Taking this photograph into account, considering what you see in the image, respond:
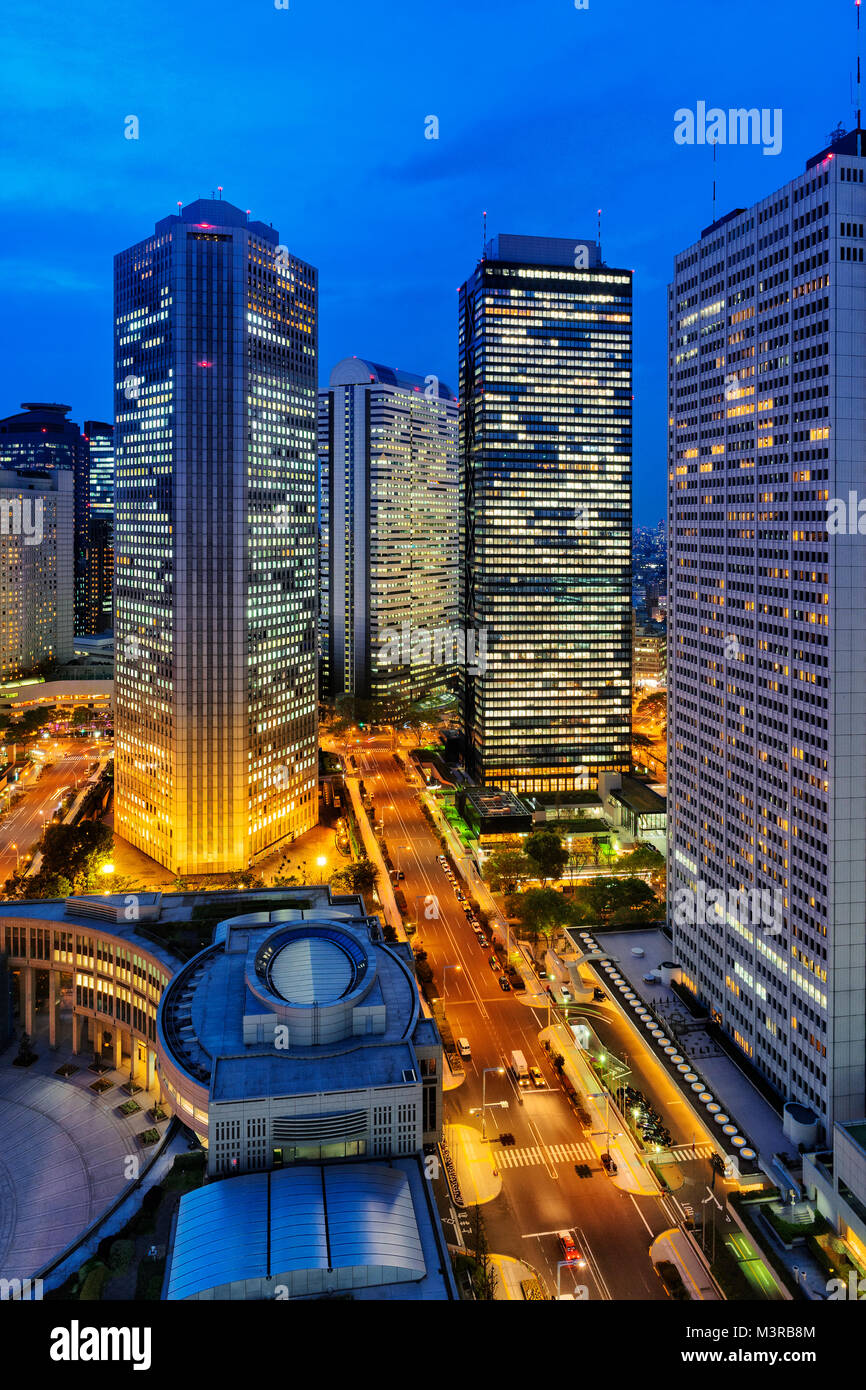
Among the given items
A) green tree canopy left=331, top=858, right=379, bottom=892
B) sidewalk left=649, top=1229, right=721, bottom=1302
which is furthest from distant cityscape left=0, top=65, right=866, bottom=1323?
green tree canopy left=331, top=858, right=379, bottom=892

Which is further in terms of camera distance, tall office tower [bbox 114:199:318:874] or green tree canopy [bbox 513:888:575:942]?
tall office tower [bbox 114:199:318:874]

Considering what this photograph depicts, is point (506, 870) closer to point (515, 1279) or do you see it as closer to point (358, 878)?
point (358, 878)

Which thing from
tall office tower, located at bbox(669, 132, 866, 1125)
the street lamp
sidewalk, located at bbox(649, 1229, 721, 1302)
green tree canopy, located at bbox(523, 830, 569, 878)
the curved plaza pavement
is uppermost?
tall office tower, located at bbox(669, 132, 866, 1125)

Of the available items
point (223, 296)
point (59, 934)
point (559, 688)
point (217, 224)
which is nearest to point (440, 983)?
point (59, 934)

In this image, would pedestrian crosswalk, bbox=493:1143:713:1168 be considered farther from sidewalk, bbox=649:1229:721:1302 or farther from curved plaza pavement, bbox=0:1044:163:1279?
curved plaza pavement, bbox=0:1044:163:1279

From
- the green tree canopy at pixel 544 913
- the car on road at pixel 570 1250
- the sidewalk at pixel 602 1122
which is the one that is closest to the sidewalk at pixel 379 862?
the green tree canopy at pixel 544 913

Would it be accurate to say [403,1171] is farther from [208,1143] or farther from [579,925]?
[579,925]
